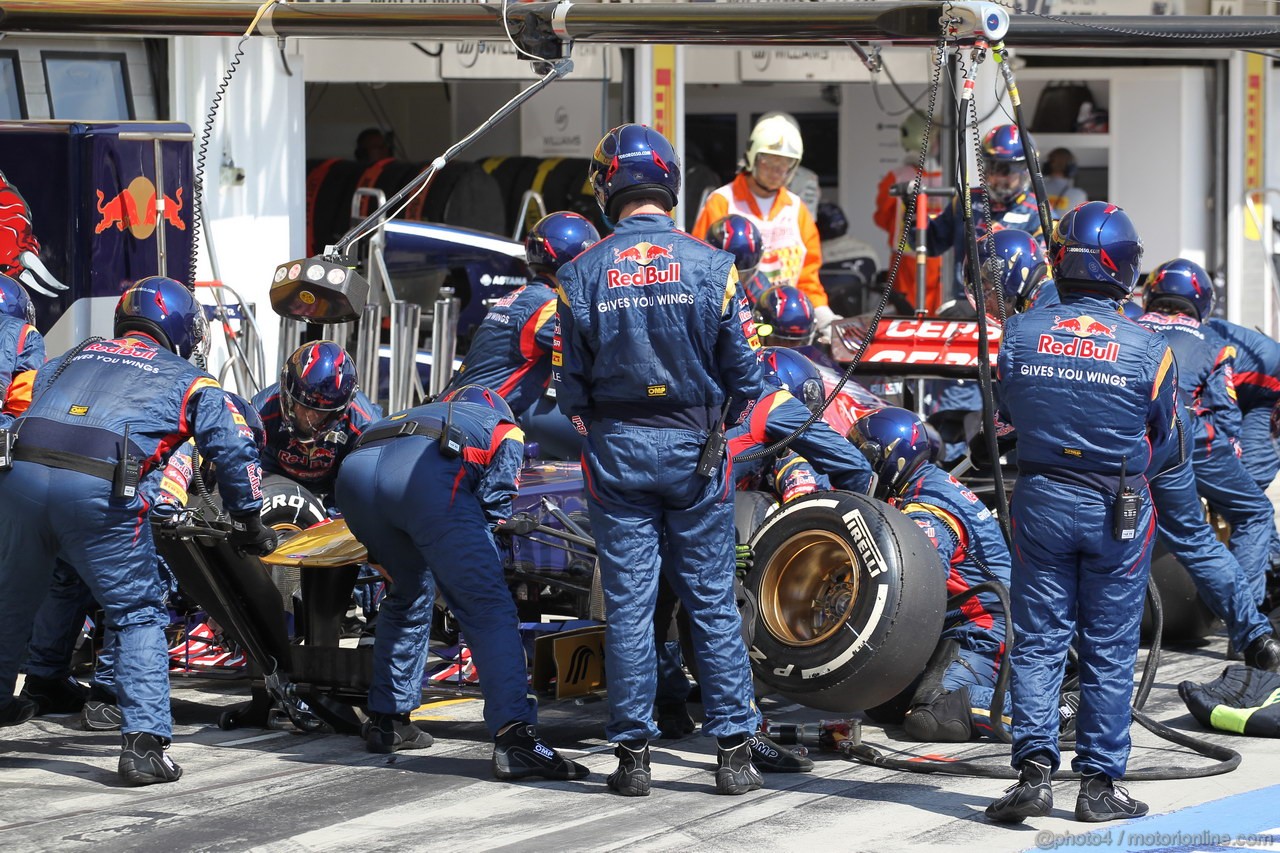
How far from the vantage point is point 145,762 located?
6.44m

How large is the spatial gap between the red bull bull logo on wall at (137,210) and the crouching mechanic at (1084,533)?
5549 millimetres

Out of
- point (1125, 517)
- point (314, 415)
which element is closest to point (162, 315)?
point (314, 415)

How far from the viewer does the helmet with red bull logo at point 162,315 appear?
682 cm

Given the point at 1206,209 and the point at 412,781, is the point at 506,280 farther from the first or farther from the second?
the point at 1206,209

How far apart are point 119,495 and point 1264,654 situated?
4.78 m

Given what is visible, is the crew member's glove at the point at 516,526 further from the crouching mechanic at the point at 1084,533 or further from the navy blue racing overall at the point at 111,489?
the crouching mechanic at the point at 1084,533

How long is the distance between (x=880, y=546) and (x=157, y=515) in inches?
109

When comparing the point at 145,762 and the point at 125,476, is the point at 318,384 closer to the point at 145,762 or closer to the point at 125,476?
the point at 125,476

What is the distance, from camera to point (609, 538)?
637 centimetres

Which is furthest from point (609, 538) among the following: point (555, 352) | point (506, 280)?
point (506, 280)

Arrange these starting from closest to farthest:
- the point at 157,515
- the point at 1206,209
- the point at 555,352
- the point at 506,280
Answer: the point at 555,352 < the point at 157,515 < the point at 506,280 < the point at 1206,209

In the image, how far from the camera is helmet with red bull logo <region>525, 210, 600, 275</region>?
27.8ft

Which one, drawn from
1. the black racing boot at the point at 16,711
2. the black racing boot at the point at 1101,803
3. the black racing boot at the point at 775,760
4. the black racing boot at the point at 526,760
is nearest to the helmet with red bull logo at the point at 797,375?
the black racing boot at the point at 775,760

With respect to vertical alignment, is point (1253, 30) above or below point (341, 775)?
above
